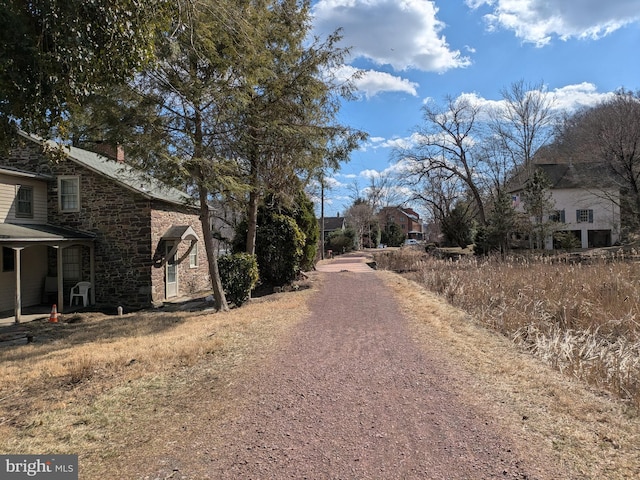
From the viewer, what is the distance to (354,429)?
139 inches

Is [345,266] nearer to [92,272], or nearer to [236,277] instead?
[236,277]

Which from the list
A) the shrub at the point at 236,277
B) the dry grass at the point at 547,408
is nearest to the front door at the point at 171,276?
the shrub at the point at 236,277

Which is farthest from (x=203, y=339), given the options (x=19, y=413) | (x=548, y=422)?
(x=548, y=422)

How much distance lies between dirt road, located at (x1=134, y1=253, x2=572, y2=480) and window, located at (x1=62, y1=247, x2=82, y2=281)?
1238cm

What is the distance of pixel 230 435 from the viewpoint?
345 centimetres

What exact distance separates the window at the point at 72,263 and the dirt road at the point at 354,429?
12379 millimetres

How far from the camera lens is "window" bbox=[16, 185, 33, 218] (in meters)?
13.9

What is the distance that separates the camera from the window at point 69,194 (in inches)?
589

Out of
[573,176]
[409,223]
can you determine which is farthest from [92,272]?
[409,223]

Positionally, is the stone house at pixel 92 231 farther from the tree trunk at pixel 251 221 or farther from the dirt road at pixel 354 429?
the dirt road at pixel 354 429

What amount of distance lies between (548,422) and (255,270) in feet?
32.3

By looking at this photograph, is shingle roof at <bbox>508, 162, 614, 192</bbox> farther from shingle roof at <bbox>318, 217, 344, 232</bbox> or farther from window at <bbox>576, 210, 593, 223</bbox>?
shingle roof at <bbox>318, 217, 344, 232</bbox>

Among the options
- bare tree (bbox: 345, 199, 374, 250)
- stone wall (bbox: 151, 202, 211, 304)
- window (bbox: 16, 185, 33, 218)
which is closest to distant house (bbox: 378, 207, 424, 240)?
bare tree (bbox: 345, 199, 374, 250)

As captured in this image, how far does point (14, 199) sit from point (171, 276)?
582 cm
